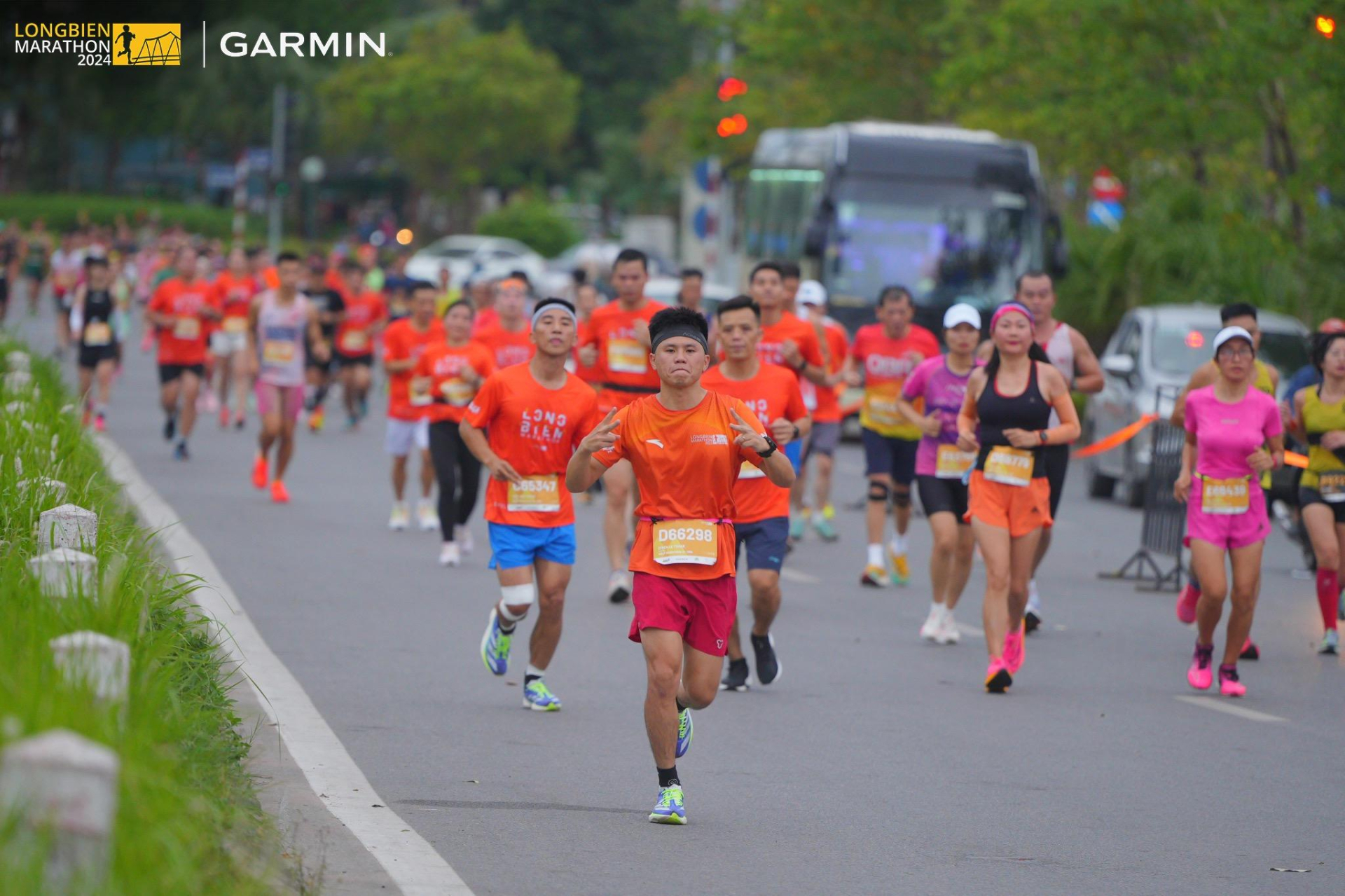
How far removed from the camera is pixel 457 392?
1434 cm

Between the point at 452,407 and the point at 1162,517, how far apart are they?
200 inches

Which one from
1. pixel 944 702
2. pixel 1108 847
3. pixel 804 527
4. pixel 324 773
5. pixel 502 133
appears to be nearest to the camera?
pixel 1108 847

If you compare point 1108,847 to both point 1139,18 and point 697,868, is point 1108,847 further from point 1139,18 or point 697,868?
point 1139,18

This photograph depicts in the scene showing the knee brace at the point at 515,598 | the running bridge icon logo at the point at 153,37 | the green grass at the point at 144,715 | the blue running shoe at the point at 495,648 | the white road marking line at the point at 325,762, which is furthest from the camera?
the running bridge icon logo at the point at 153,37

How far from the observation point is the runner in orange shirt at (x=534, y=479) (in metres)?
9.28

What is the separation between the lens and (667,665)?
7.21m

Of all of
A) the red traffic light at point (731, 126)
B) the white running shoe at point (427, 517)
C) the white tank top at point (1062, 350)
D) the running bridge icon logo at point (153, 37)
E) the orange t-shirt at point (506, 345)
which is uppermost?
the running bridge icon logo at point (153, 37)

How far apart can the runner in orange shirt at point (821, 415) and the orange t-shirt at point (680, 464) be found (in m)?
7.62

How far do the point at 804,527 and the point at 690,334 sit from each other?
10731 millimetres

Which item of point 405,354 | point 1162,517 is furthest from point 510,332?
point 1162,517

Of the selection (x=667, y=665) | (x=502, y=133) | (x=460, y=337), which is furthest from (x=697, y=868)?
(x=502, y=133)

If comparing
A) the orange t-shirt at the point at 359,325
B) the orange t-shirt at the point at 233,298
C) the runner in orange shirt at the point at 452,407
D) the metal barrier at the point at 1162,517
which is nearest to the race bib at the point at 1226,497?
the metal barrier at the point at 1162,517

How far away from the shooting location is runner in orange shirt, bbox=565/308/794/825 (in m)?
7.25

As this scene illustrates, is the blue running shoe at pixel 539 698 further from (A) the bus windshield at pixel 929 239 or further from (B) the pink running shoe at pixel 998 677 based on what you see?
(A) the bus windshield at pixel 929 239
